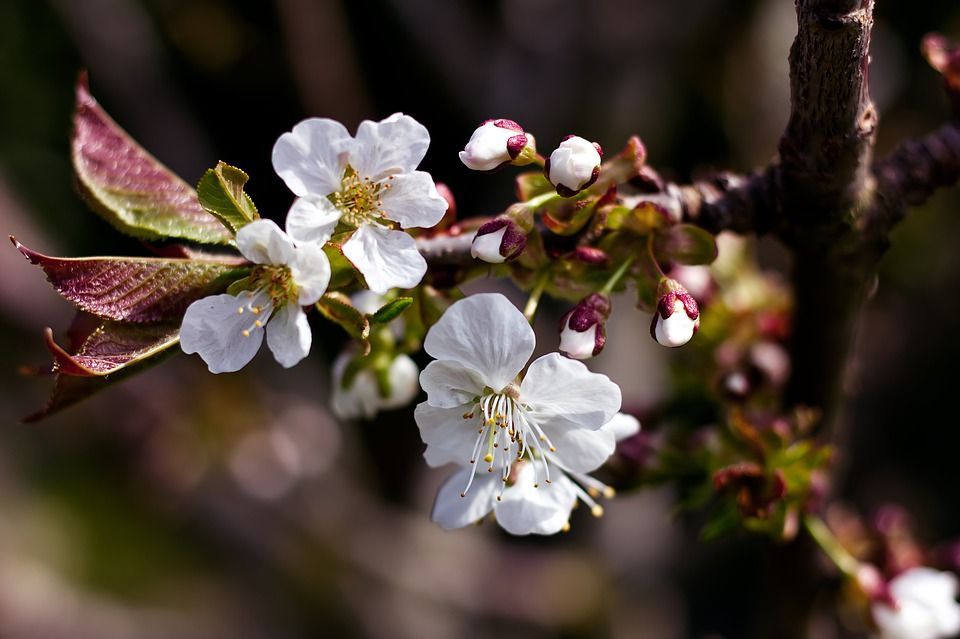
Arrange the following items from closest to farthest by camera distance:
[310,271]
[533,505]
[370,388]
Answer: [310,271] < [533,505] < [370,388]

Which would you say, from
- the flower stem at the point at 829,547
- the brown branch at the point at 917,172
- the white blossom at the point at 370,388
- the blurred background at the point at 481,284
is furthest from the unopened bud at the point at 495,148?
the blurred background at the point at 481,284

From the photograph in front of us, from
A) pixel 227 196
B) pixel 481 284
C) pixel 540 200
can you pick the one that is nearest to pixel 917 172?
pixel 540 200

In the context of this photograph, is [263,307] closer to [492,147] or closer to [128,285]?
[128,285]

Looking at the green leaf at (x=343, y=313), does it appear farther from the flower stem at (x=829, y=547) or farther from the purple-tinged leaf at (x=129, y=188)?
the flower stem at (x=829, y=547)

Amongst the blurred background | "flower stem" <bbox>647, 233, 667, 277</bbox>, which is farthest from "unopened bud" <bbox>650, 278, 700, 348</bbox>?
the blurred background

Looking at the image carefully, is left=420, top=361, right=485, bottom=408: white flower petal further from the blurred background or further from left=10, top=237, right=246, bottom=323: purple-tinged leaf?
the blurred background
